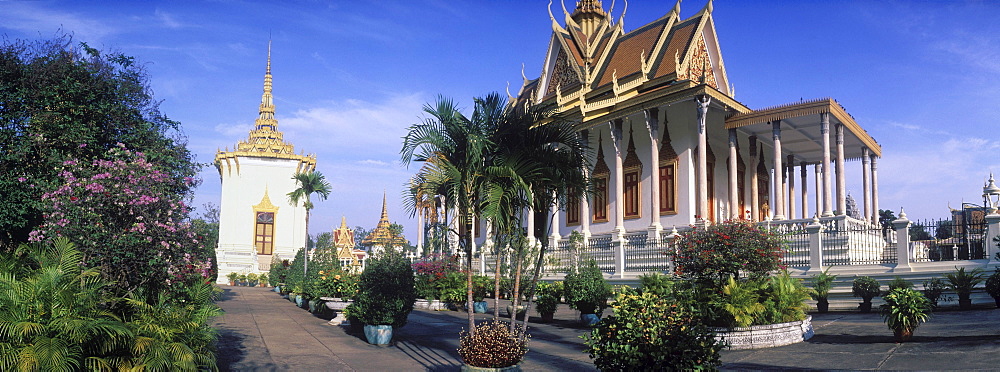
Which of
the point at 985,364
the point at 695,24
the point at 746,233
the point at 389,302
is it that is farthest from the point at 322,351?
the point at 695,24

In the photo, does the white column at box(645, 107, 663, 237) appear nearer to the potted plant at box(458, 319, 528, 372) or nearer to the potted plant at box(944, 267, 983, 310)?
the potted plant at box(944, 267, 983, 310)

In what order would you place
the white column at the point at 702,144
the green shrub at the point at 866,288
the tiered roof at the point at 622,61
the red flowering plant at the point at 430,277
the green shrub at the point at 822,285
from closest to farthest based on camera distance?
the green shrub at the point at 866,288, the green shrub at the point at 822,285, the red flowering plant at the point at 430,277, the white column at the point at 702,144, the tiered roof at the point at 622,61

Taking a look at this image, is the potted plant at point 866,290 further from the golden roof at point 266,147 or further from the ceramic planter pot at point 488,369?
the golden roof at point 266,147

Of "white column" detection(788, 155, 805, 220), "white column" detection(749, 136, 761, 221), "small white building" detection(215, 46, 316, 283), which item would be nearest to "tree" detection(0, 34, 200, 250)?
"white column" detection(749, 136, 761, 221)

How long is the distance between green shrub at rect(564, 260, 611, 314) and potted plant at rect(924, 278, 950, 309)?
6.48 m

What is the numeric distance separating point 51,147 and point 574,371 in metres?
8.35

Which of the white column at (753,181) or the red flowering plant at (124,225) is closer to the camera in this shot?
the red flowering plant at (124,225)

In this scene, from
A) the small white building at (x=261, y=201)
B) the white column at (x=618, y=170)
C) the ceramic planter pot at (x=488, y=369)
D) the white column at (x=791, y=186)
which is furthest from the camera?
the small white building at (x=261, y=201)

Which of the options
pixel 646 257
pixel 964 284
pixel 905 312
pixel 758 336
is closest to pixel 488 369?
pixel 758 336

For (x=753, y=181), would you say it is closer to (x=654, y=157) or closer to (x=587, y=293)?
(x=654, y=157)

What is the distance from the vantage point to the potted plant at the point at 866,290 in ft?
48.3

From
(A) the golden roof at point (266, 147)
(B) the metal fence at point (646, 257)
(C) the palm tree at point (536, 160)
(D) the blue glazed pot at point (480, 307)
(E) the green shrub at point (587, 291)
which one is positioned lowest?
(D) the blue glazed pot at point (480, 307)

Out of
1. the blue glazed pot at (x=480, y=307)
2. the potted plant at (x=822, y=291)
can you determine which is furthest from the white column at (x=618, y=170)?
the potted plant at (x=822, y=291)

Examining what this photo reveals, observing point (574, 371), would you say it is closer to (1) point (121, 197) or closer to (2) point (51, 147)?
(1) point (121, 197)
